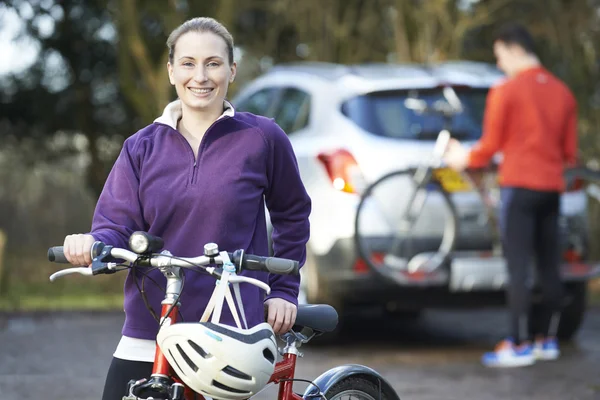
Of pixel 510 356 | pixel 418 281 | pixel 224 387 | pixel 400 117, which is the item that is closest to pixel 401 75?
pixel 400 117

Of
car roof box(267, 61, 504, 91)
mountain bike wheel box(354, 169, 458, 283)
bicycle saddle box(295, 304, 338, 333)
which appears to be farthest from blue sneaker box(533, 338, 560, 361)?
bicycle saddle box(295, 304, 338, 333)

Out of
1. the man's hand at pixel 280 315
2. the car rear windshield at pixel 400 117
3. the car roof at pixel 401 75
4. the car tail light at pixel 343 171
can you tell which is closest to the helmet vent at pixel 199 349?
the man's hand at pixel 280 315

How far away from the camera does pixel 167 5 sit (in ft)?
58.0

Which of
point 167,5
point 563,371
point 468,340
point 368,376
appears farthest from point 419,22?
point 368,376

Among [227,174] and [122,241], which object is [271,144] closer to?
[227,174]

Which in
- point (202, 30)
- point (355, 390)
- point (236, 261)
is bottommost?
point (355, 390)

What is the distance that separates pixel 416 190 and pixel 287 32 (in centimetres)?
1411

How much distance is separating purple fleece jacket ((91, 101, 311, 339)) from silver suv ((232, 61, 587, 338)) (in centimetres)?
503

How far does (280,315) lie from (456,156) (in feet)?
16.9

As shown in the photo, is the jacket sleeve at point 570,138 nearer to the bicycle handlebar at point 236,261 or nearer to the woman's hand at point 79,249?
the bicycle handlebar at point 236,261

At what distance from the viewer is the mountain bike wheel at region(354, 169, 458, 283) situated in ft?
29.1

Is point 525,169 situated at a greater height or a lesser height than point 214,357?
greater

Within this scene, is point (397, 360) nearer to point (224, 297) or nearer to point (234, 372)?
point (224, 297)

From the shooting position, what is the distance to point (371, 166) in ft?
29.5
